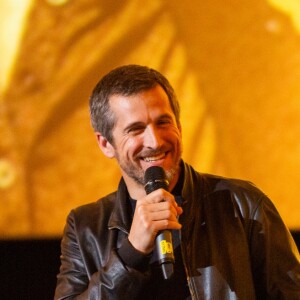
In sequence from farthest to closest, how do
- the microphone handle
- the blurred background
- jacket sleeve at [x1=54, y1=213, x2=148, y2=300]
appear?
the blurred background, jacket sleeve at [x1=54, y1=213, x2=148, y2=300], the microphone handle

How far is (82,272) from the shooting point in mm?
1442

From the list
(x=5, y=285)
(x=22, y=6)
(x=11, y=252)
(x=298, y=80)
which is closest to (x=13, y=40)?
(x=22, y=6)

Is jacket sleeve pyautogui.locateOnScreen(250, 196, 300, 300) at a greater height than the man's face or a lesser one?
lesser

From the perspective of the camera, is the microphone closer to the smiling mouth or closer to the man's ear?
the smiling mouth

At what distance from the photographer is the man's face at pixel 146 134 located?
127cm

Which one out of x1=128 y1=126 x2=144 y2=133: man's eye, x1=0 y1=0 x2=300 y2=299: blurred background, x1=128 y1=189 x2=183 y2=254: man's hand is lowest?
x1=128 y1=189 x2=183 y2=254: man's hand

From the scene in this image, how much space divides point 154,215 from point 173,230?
10.6 inches

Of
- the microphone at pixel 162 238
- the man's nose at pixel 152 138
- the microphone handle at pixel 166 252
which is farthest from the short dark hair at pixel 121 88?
the microphone handle at pixel 166 252

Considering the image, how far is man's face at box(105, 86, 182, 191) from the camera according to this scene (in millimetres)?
1266

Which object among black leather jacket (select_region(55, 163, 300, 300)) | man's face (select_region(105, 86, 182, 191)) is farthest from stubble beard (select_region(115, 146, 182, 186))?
black leather jacket (select_region(55, 163, 300, 300))

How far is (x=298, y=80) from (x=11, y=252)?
1412 millimetres

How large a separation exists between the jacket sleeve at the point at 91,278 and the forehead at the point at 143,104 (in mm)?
317

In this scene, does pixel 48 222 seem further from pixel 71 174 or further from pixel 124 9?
pixel 124 9

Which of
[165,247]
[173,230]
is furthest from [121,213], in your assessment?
[165,247]
